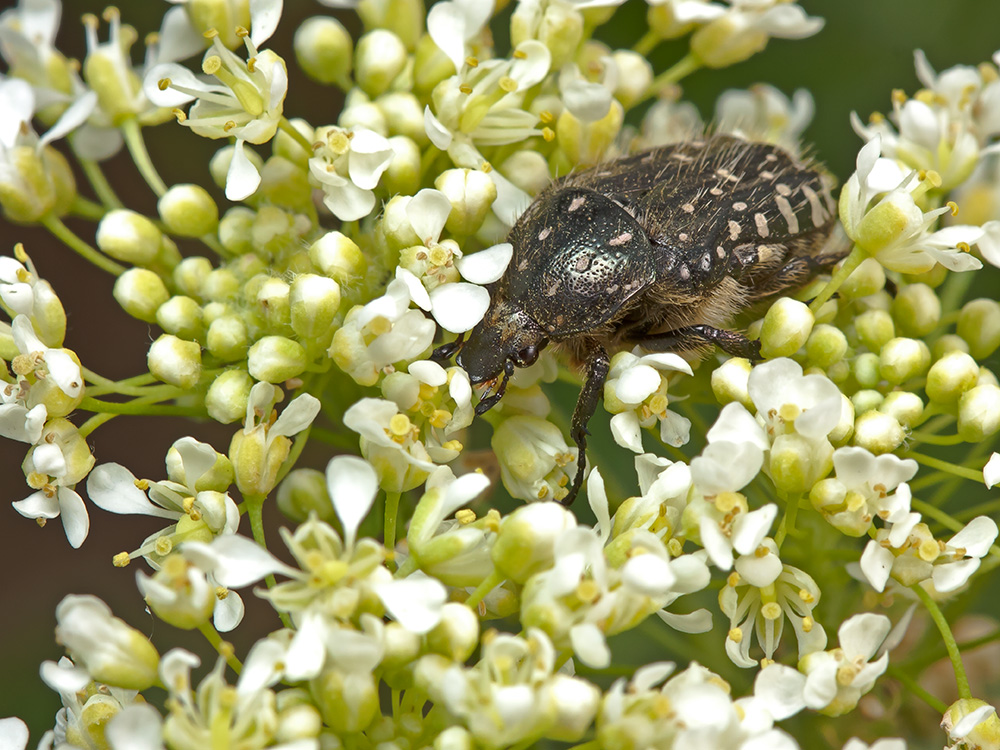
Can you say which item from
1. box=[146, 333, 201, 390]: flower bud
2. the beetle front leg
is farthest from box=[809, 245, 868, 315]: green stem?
box=[146, 333, 201, 390]: flower bud

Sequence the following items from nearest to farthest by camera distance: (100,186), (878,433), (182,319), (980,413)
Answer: (878,433) < (980,413) < (182,319) < (100,186)

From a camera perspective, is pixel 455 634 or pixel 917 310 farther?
pixel 917 310

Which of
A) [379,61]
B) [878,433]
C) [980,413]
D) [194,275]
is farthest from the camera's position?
[379,61]

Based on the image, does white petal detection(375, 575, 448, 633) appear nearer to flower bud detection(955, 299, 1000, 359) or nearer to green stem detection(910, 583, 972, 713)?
green stem detection(910, 583, 972, 713)

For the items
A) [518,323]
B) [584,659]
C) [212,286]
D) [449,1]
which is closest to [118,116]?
[212,286]

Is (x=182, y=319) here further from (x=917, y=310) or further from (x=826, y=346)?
(x=917, y=310)

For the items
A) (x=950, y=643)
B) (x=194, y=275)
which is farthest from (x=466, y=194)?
(x=950, y=643)

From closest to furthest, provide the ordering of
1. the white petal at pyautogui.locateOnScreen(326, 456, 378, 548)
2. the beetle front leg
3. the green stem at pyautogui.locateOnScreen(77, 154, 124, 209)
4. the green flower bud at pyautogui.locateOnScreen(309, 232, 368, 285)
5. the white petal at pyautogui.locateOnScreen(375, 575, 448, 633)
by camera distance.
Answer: the white petal at pyautogui.locateOnScreen(375, 575, 448, 633) → the white petal at pyautogui.locateOnScreen(326, 456, 378, 548) → the green flower bud at pyautogui.locateOnScreen(309, 232, 368, 285) → the beetle front leg → the green stem at pyautogui.locateOnScreen(77, 154, 124, 209)
